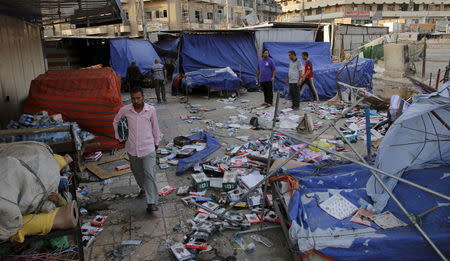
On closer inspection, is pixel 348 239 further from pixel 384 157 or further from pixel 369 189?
pixel 384 157

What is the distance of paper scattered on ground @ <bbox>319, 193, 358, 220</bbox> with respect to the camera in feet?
11.3

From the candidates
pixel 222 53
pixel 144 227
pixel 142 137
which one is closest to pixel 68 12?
pixel 142 137

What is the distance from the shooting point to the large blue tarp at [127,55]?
629 inches

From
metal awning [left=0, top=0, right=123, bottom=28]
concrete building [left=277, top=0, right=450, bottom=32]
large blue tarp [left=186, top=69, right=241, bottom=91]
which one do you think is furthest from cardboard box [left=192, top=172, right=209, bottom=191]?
concrete building [left=277, top=0, right=450, bottom=32]

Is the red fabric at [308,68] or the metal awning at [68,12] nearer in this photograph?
the metal awning at [68,12]

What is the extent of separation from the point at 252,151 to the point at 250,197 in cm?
195

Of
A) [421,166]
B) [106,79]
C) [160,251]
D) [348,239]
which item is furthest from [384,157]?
[106,79]

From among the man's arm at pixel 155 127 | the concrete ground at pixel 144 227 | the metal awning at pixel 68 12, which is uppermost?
the metal awning at pixel 68 12

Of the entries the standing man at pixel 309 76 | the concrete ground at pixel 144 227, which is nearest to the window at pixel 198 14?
the standing man at pixel 309 76

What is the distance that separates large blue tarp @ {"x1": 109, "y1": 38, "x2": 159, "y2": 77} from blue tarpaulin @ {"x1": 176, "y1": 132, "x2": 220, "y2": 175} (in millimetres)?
9951

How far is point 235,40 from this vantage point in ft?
48.5

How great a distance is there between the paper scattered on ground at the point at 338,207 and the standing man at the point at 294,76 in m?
6.47

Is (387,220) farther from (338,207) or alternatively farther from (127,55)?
(127,55)

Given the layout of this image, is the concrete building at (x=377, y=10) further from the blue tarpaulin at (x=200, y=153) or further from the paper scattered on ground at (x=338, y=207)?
the paper scattered on ground at (x=338, y=207)
